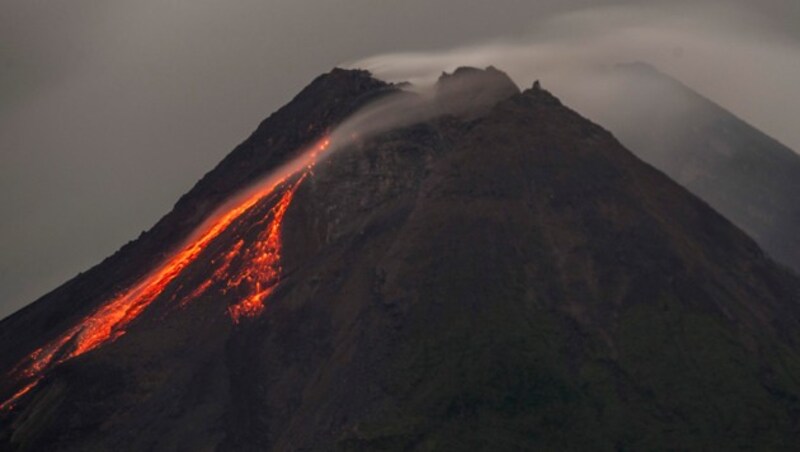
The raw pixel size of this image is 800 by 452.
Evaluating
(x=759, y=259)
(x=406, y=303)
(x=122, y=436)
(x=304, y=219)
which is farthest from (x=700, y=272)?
(x=122, y=436)

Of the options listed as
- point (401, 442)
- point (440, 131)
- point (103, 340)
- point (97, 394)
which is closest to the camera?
point (401, 442)

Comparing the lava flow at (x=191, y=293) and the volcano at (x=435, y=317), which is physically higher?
the lava flow at (x=191, y=293)

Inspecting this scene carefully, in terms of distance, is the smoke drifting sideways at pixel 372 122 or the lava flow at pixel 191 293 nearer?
the lava flow at pixel 191 293

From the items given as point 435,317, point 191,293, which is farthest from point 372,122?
point 435,317

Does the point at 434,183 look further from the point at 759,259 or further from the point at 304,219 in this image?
the point at 759,259

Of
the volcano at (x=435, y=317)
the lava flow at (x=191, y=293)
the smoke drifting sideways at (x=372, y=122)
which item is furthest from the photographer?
the smoke drifting sideways at (x=372, y=122)

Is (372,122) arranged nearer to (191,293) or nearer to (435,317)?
(191,293)
